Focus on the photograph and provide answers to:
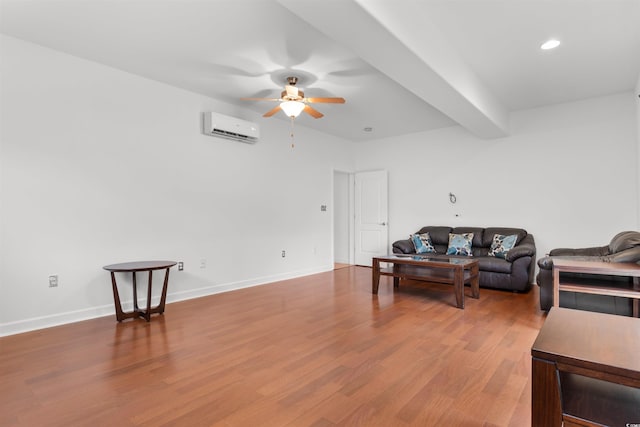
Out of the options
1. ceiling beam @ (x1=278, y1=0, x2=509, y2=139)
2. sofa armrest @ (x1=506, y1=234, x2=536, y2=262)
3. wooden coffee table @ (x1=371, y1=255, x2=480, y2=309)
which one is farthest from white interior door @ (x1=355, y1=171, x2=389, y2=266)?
ceiling beam @ (x1=278, y1=0, x2=509, y2=139)

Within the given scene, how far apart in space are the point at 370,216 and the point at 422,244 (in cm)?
166

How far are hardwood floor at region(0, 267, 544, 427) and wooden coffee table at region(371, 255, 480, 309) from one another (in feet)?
1.01

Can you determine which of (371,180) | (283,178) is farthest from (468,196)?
(283,178)

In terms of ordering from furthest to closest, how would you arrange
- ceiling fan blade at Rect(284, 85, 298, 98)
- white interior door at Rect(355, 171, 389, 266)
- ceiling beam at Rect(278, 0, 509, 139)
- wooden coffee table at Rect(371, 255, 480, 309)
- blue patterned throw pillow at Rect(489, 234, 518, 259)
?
white interior door at Rect(355, 171, 389, 266)
blue patterned throw pillow at Rect(489, 234, 518, 259)
wooden coffee table at Rect(371, 255, 480, 309)
ceiling fan blade at Rect(284, 85, 298, 98)
ceiling beam at Rect(278, 0, 509, 139)

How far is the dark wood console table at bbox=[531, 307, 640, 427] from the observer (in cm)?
100

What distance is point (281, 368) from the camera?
245 centimetres

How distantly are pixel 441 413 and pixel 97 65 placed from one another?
4651 millimetres

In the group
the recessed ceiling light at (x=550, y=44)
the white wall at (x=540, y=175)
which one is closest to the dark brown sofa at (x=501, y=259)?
the white wall at (x=540, y=175)

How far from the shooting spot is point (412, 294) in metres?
4.63

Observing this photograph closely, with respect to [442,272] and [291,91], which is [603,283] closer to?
[442,272]

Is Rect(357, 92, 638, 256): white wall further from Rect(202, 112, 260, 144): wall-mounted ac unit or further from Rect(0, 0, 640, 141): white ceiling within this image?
Rect(202, 112, 260, 144): wall-mounted ac unit

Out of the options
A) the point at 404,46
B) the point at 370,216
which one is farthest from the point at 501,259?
the point at 404,46

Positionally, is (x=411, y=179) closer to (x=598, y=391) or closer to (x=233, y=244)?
(x=233, y=244)

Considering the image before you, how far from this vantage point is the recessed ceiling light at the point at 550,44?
3254mm
